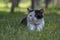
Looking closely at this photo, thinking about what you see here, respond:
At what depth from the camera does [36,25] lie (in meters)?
7.39

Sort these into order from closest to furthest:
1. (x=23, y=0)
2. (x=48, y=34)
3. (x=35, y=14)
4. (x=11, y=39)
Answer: (x=11, y=39) → (x=48, y=34) → (x=35, y=14) → (x=23, y=0)

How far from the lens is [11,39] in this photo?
5.80 metres

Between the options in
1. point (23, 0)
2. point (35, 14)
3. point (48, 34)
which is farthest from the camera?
point (23, 0)

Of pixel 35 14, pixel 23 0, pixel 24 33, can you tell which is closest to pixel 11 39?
pixel 24 33

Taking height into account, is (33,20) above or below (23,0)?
above

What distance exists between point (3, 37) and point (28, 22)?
1.64m

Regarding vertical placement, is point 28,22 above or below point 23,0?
above

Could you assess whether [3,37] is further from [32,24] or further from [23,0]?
[23,0]

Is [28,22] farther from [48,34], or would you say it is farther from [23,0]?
[23,0]

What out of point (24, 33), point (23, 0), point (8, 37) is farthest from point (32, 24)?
point (23, 0)

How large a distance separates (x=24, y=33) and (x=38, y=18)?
2.31ft

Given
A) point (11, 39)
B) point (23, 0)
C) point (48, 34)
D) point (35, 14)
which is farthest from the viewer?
point (23, 0)

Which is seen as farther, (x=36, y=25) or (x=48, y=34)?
(x=36, y=25)

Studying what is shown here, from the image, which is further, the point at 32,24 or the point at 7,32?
the point at 32,24
